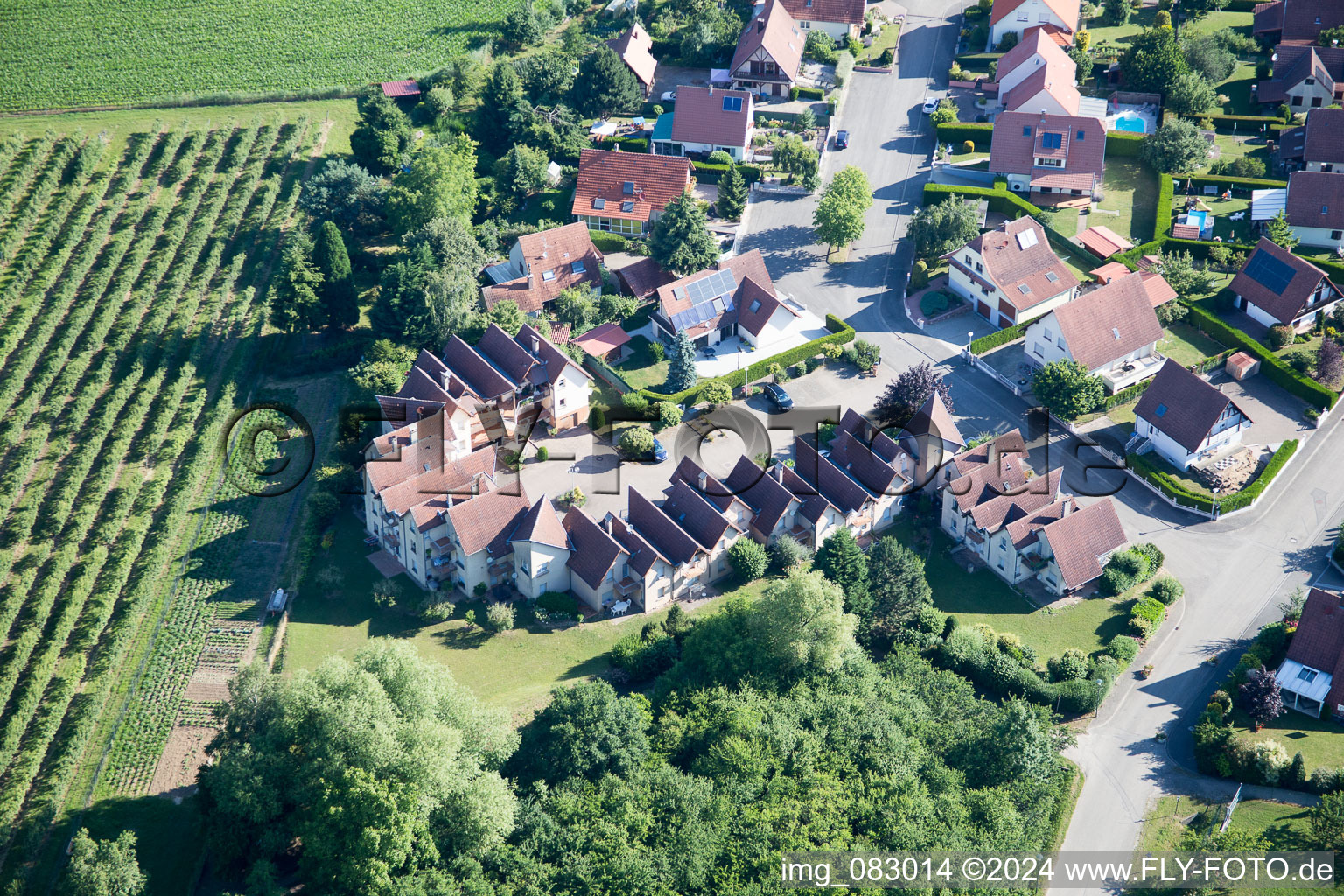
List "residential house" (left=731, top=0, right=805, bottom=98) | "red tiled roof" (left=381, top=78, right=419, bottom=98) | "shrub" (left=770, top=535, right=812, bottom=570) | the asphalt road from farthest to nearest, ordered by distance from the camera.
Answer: "red tiled roof" (left=381, top=78, right=419, bottom=98) → "residential house" (left=731, top=0, right=805, bottom=98) → "shrub" (left=770, top=535, right=812, bottom=570) → the asphalt road

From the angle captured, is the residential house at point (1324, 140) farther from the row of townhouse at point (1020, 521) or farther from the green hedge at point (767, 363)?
the row of townhouse at point (1020, 521)

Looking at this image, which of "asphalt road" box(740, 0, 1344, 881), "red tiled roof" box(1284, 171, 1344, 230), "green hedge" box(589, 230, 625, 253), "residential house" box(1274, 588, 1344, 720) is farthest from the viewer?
"green hedge" box(589, 230, 625, 253)

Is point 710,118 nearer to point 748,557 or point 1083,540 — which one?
point 748,557

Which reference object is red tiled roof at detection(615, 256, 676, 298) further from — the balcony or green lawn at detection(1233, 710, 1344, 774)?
green lawn at detection(1233, 710, 1344, 774)

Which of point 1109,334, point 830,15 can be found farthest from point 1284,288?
point 830,15

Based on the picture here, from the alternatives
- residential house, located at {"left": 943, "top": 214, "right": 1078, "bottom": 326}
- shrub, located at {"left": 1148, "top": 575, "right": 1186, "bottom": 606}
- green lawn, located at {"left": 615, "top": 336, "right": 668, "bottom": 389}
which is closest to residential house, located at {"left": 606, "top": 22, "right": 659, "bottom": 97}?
green lawn, located at {"left": 615, "top": 336, "right": 668, "bottom": 389}

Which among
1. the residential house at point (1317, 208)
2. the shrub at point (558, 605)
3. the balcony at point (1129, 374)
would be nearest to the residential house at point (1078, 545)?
the balcony at point (1129, 374)

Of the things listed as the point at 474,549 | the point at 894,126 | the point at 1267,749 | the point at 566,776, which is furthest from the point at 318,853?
the point at 894,126
